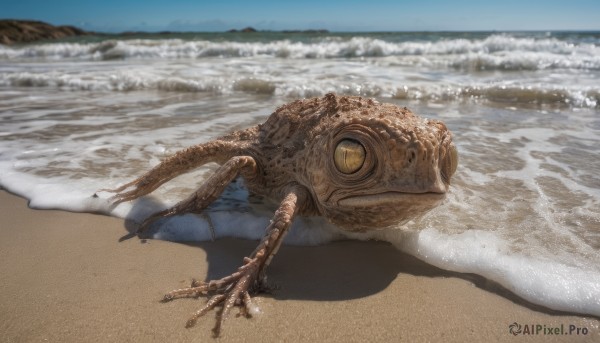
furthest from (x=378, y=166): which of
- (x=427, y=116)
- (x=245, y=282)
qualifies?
(x=427, y=116)

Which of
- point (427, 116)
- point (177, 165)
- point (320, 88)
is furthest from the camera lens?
point (320, 88)

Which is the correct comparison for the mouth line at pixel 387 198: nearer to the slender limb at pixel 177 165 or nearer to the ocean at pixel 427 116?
the ocean at pixel 427 116

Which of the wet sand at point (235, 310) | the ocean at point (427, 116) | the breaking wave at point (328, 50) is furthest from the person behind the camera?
the breaking wave at point (328, 50)

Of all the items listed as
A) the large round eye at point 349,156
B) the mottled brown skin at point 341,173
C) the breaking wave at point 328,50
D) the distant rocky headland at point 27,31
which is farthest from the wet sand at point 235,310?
the distant rocky headland at point 27,31

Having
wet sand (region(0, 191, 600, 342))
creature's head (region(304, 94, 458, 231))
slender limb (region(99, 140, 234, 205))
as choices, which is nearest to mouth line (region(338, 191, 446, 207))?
creature's head (region(304, 94, 458, 231))

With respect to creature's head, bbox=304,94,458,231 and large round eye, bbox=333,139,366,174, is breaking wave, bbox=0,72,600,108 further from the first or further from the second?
large round eye, bbox=333,139,366,174

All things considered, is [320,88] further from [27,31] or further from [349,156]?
[27,31]
